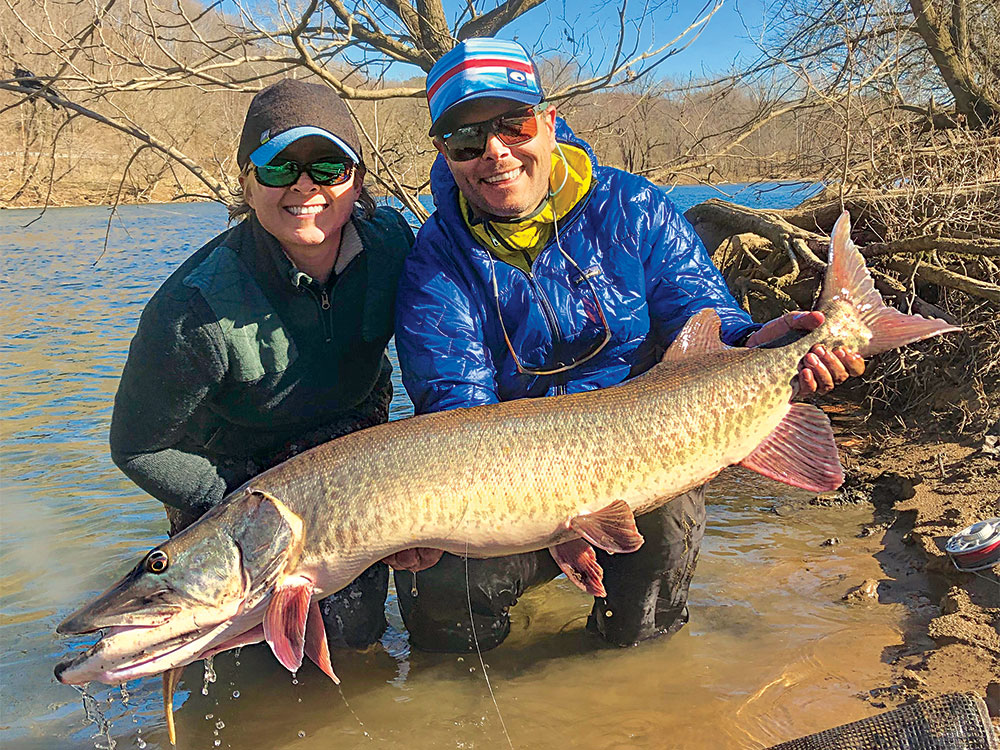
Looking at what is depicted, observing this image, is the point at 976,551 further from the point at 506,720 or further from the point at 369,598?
the point at 369,598

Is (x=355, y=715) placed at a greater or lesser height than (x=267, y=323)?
lesser

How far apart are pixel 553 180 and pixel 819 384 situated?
1336mm

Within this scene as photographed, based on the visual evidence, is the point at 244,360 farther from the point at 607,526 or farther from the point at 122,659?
the point at 607,526

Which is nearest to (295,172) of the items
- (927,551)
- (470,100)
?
(470,100)

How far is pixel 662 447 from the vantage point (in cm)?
292

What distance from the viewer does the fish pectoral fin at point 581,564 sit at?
2.97m

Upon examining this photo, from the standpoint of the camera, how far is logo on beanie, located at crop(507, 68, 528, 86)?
3.20 m

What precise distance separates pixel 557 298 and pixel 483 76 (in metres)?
0.91

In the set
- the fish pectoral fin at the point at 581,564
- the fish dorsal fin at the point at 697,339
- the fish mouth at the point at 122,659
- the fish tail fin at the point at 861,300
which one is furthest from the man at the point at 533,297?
the fish mouth at the point at 122,659

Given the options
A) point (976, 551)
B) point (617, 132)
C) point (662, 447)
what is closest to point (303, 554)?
point (662, 447)

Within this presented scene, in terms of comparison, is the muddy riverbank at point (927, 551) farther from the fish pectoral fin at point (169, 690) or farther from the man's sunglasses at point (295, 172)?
the man's sunglasses at point (295, 172)

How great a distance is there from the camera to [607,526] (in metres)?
2.84

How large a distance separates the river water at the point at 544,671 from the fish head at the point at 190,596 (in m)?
0.81

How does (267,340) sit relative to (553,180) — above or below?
below
